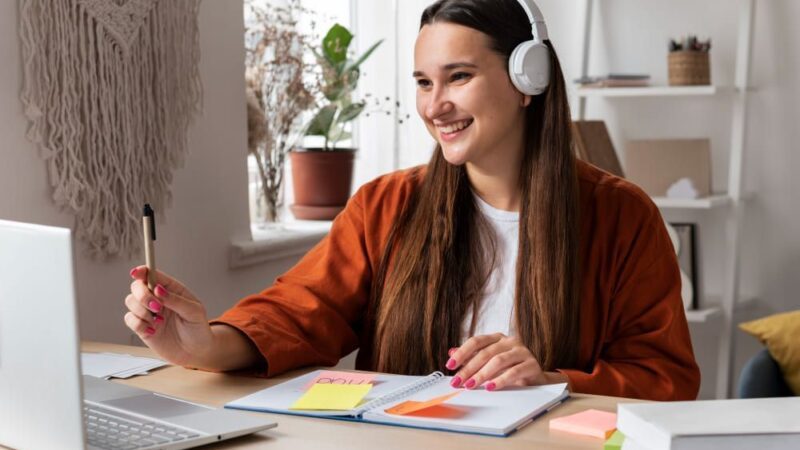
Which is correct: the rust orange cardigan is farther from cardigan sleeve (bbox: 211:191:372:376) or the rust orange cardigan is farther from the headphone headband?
the headphone headband

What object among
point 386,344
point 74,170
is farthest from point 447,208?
point 74,170

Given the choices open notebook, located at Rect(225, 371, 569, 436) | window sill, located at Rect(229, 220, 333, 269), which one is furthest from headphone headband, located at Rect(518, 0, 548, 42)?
window sill, located at Rect(229, 220, 333, 269)

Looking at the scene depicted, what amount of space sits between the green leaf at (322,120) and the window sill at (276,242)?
0.25m

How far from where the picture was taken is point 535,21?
1.61 metres

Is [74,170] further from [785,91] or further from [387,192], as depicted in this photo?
[785,91]

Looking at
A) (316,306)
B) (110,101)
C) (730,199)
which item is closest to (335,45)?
(110,101)

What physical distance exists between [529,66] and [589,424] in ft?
2.00

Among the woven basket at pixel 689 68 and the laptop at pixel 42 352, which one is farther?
the woven basket at pixel 689 68

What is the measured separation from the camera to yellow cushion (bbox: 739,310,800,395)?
8.10ft

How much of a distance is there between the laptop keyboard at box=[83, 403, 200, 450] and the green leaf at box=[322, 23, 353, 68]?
178 centimetres

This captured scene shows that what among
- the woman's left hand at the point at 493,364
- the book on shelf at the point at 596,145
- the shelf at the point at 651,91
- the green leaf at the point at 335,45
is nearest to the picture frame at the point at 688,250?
the book on shelf at the point at 596,145

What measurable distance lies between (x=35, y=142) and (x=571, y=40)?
2.14 metres

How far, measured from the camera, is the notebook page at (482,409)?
1180 millimetres

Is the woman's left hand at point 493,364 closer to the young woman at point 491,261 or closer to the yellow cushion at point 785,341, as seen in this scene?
the young woman at point 491,261
